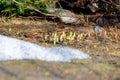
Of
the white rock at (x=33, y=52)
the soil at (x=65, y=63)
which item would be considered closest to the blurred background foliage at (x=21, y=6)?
the soil at (x=65, y=63)

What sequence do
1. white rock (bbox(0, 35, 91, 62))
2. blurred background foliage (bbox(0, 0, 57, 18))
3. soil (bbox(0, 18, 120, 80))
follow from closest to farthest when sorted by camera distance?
Answer: soil (bbox(0, 18, 120, 80)) < white rock (bbox(0, 35, 91, 62)) < blurred background foliage (bbox(0, 0, 57, 18))

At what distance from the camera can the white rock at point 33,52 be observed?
13.1 ft

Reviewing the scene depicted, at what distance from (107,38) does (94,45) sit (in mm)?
563

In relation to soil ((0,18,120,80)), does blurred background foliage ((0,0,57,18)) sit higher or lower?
higher

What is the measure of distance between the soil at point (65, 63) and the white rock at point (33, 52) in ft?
0.54

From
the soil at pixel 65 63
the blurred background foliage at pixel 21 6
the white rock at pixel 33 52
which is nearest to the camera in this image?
the soil at pixel 65 63

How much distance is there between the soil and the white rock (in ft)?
0.54

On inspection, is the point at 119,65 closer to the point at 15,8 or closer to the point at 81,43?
the point at 81,43

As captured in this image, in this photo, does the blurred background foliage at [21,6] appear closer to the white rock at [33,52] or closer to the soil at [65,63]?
the soil at [65,63]

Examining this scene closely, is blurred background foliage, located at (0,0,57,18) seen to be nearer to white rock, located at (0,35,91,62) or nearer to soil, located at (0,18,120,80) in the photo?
soil, located at (0,18,120,80)

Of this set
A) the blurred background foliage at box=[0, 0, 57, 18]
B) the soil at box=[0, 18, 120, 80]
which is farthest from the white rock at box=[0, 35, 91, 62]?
the blurred background foliage at box=[0, 0, 57, 18]

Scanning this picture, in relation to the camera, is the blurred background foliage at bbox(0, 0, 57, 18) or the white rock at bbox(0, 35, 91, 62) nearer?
the white rock at bbox(0, 35, 91, 62)

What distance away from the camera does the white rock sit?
4008mm

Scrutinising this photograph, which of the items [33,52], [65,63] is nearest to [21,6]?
[33,52]
